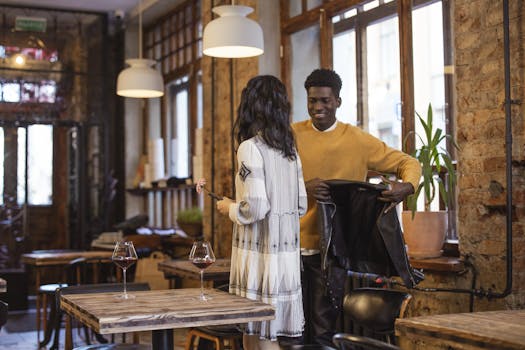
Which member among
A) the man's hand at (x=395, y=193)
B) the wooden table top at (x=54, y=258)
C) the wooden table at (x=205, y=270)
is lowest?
the wooden table top at (x=54, y=258)

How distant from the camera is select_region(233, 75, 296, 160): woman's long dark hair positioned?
3.17 meters

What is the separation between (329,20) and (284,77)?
0.67 metres

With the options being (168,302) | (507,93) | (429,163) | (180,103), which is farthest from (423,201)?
(180,103)

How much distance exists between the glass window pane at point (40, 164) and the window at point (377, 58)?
484cm

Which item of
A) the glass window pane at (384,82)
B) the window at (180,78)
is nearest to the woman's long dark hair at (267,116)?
the glass window pane at (384,82)

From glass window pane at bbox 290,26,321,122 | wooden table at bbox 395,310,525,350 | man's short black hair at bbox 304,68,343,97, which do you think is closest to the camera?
wooden table at bbox 395,310,525,350

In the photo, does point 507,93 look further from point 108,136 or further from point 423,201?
point 108,136

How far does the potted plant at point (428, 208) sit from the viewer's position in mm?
4438

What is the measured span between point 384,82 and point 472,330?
3224 millimetres

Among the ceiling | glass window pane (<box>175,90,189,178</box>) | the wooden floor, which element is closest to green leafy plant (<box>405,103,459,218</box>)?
the wooden floor

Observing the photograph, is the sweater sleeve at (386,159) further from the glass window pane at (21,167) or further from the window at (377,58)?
the glass window pane at (21,167)

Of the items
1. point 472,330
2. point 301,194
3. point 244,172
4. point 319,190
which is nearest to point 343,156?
point 319,190

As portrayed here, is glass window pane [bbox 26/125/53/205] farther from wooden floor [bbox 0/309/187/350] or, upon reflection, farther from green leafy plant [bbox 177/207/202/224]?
green leafy plant [bbox 177/207/202/224]

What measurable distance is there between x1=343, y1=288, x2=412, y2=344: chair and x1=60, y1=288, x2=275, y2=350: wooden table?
1.93 ft
